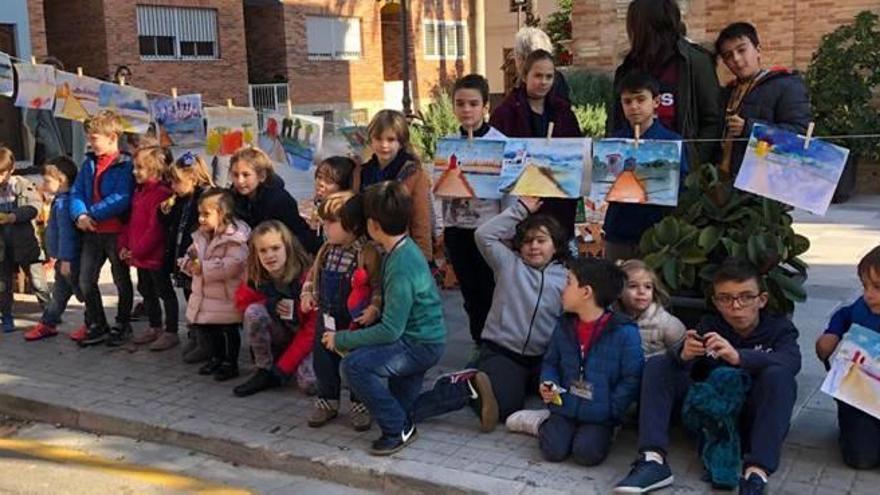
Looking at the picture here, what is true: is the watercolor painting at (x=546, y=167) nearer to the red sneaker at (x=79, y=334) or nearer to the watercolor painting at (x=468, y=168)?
the watercolor painting at (x=468, y=168)

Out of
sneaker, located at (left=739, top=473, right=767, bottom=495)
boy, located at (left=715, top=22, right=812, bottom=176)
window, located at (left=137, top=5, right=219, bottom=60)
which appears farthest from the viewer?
window, located at (left=137, top=5, right=219, bottom=60)

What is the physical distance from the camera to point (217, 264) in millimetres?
5828

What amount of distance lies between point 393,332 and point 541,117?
1881mm

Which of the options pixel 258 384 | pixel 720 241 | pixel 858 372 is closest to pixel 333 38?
pixel 258 384

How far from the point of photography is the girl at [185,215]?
6.23 meters

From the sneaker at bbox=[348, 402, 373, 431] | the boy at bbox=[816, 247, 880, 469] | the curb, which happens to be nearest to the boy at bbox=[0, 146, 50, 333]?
the curb

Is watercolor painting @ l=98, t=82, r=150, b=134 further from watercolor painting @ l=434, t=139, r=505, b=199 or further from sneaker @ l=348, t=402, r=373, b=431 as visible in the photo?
sneaker @ l=348, t=402, r=373, b=431

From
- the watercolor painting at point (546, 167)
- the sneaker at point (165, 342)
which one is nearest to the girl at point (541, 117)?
the watercolor painting at point (546, 167)

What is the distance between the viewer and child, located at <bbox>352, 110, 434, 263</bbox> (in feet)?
17.7

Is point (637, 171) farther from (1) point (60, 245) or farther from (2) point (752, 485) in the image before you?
(1) point (60, 245)

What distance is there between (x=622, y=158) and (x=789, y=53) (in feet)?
37.4

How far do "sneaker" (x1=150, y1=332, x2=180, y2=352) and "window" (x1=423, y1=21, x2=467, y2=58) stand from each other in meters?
32.3

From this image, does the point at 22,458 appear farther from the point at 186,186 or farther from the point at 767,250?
the point at 767,250

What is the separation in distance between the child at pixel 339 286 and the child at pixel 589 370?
100 centimetres
